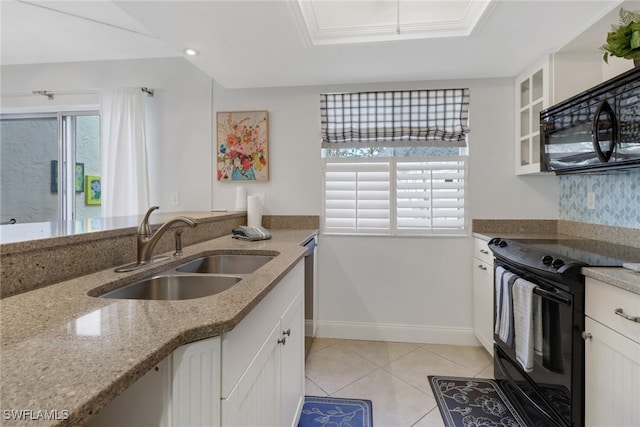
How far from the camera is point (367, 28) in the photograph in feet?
6.80

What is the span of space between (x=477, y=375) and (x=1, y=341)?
100 inches

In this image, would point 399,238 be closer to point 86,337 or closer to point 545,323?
point 545,323

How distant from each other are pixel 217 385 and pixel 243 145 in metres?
2.55

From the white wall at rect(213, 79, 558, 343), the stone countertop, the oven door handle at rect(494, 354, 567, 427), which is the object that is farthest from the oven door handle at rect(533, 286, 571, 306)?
the stone countertop

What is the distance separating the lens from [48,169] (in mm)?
3381

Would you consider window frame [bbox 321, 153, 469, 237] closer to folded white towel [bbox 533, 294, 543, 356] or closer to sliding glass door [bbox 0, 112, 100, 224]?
folded white towel [bbox 533, 294, 543, 356]

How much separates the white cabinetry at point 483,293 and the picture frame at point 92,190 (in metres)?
3.75

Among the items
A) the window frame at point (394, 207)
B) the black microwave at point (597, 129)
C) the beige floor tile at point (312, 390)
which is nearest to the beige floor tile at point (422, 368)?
the beige floor tile at point (312, 390)

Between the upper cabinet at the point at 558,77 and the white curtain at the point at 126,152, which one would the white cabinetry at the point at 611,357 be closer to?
the upper cabinet at the point at 558,77

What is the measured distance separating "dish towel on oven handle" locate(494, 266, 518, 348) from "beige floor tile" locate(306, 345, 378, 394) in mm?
930

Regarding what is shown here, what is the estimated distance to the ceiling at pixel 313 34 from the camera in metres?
1.77

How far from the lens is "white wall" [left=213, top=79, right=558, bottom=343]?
8.96ft

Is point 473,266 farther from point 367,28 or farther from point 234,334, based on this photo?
point 234,334

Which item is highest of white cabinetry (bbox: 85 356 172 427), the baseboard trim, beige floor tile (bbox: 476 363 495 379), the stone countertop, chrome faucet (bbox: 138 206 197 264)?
chrome faucet (bbox: 138 206 197 264)
